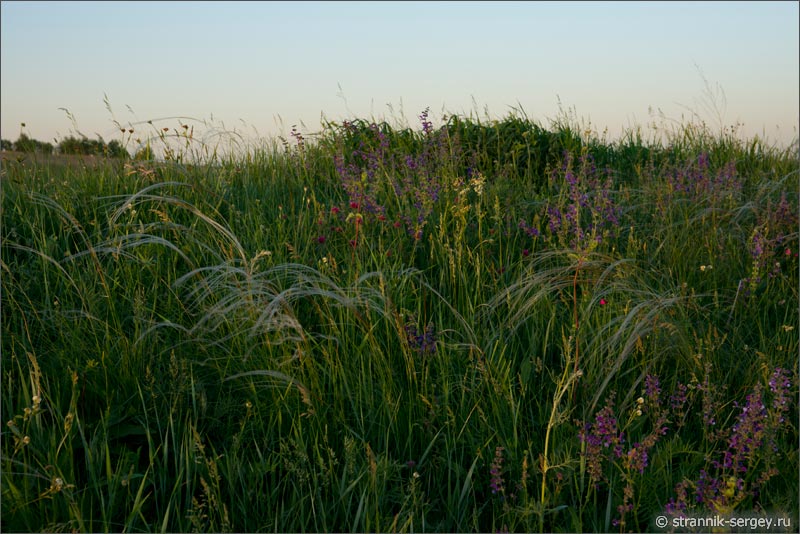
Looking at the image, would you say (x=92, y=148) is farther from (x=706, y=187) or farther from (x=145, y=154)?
(x=706, y=187)

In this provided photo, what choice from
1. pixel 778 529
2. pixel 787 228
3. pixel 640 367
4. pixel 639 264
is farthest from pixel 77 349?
pixel 787 228

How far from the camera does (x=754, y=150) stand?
738 centimetres

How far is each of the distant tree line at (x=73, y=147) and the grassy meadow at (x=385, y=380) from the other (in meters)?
0.86

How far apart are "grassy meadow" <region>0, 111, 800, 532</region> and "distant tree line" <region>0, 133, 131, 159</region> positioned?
863 millimetres

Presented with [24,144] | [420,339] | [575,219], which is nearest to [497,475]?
[420,339]

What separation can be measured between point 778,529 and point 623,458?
494 mm

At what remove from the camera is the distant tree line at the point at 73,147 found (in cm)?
495

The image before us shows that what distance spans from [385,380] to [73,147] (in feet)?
12.9

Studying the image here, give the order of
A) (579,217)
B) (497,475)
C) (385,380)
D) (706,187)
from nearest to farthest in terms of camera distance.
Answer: (497,475) → (385,380) → (579,217) → (706,187)

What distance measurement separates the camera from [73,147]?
207 inches

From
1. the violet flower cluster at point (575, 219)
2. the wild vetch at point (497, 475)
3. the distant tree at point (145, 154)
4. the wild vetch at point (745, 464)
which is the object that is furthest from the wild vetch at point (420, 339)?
the distant tree at point (145, 154)

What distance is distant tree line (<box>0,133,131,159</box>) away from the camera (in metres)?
4.95

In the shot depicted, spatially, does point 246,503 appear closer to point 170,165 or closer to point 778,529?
point 778,529

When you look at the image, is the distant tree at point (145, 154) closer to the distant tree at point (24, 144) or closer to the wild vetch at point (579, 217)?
the distant tree at point (24, 144)
